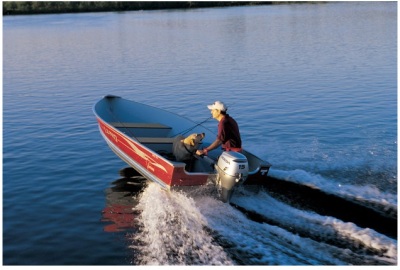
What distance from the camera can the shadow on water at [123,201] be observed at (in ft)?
32.8

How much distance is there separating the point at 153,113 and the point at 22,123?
571 cm

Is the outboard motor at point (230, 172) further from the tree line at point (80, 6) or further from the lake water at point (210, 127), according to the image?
the tree line at point (80, 6)

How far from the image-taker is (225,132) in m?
10.4

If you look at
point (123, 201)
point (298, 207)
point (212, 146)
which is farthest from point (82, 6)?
point (298, 207)

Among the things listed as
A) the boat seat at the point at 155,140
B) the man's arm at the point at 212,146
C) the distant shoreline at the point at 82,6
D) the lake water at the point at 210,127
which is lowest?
the lake water at the point at 210,127

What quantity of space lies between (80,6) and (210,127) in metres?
52.4

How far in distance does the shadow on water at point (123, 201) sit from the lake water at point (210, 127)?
5 cm

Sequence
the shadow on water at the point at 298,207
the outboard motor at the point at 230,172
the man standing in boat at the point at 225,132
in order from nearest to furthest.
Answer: the shadow on water at the point at 298,207 → the outboard motor at the point at 230,172 → the man standing in boat at the point at 225,132

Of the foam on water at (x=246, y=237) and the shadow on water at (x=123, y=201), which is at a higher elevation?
Result: the foam on water at (x=246, y=237)

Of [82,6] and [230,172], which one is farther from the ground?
[82,6]

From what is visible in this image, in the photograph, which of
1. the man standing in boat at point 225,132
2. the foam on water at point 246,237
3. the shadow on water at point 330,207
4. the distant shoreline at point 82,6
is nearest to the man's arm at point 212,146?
the man standing in boat at point 225,132

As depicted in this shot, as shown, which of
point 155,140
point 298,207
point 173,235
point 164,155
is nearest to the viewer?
point 173,235

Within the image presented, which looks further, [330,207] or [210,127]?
[210,127]

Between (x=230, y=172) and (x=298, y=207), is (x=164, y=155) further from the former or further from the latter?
(x=298, y=207)
